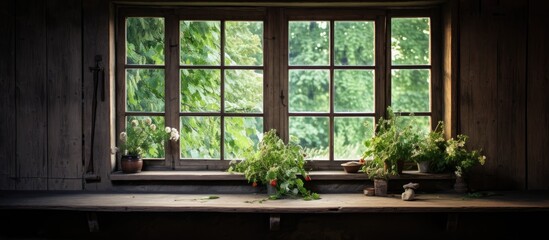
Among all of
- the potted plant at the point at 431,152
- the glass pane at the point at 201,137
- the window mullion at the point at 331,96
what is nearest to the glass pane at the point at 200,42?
the glass pane at the point at 201,137

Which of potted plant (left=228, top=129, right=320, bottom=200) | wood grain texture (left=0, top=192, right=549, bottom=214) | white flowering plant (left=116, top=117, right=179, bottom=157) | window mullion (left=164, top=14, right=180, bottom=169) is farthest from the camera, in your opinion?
window mullion (left=164, top=14, right=180, bottom=169)

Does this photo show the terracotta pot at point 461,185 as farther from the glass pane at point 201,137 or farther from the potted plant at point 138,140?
the potted plant at point 138,140

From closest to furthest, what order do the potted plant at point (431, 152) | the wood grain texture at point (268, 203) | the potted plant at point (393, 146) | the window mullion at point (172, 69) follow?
the wood grain texture at point (268, 203) < the potted plant at point (393, 146) < the potted plant at point (431, 152) < the window mullion at point (172, 69)

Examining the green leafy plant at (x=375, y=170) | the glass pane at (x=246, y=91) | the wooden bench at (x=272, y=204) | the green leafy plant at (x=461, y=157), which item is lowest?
the wooden bench at (x=272, y=204)

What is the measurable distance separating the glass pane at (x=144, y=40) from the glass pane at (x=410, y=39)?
2026 mm

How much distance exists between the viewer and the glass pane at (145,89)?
486 cm

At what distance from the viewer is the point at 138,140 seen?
4734 mm

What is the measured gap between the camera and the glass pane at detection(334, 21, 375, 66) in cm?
486

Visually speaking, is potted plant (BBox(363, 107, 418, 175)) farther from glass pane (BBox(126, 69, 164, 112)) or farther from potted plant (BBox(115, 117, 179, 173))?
glass pane (BBox(126, 69, 164, 112))

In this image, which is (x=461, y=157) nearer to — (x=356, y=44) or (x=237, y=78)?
(x=356, y=44)

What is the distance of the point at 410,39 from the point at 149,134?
2.39 meters

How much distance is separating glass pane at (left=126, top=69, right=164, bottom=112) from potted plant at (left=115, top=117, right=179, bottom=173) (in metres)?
0.14

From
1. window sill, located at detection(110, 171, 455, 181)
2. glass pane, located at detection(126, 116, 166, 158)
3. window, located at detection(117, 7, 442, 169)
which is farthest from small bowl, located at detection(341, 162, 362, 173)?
glass pane, located at detection(126, 116, 166, 158)

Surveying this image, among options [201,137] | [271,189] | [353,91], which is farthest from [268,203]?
[353,91]
